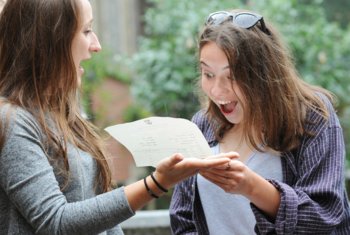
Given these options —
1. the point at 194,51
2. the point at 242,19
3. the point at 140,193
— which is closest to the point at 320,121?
the point at 242,19

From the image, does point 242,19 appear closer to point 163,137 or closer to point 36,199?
point 163,137

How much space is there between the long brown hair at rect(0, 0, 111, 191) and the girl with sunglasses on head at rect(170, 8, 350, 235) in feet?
1.48

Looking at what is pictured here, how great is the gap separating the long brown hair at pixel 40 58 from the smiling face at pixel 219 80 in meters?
0.44

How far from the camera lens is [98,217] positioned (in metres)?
2.09

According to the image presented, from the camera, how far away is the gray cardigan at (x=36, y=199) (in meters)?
2.07

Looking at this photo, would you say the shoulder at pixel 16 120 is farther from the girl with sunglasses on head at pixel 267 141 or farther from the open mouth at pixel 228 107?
the open mouth at pixel 228 107

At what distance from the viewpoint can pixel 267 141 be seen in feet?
7.88

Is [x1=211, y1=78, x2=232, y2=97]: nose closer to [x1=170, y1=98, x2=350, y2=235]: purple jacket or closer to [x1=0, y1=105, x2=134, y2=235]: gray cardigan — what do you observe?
[x1=170, y1=98, x2=350, y2=235]: purple jacket

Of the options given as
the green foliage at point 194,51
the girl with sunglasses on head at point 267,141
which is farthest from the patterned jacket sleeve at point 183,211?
the green foliage at point 194,51

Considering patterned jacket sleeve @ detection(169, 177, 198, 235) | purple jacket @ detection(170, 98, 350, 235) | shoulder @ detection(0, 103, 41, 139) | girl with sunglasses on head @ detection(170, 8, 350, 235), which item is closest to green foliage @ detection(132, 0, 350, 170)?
patterned jacket sleeve @ detection(169, 177, 198, 235)

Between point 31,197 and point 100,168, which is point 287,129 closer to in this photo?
point 100,168

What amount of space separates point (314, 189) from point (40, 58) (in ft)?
3.07

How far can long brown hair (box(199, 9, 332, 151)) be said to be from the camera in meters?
2.36

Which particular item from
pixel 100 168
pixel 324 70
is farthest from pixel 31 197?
pixel 324 70
